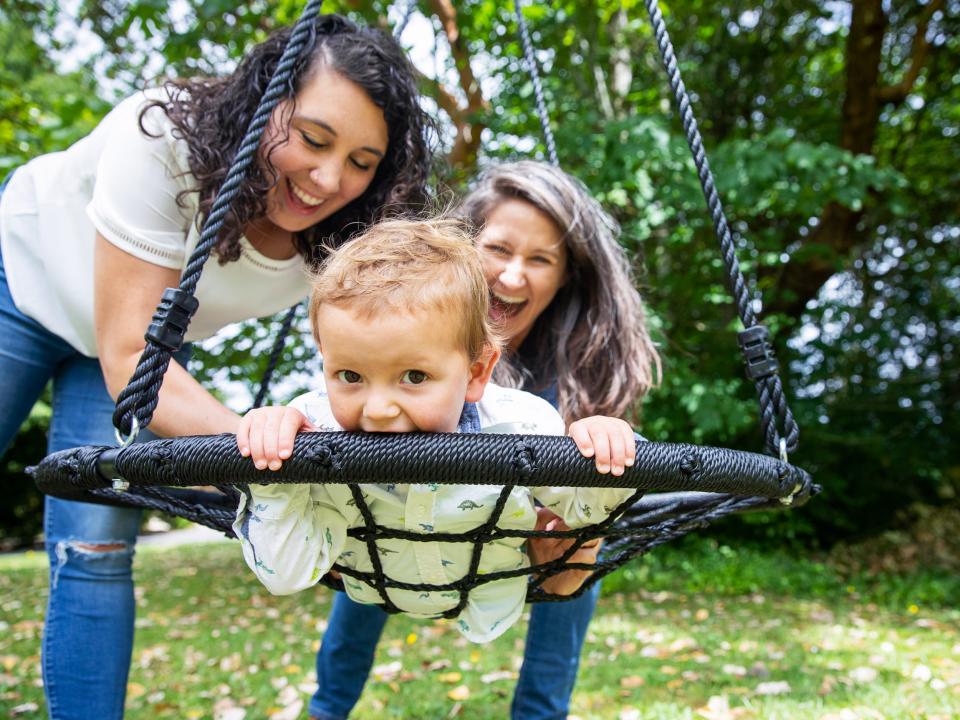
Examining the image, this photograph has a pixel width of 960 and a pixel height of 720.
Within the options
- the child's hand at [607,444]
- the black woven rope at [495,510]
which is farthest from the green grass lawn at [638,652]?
the child's hand at [607,444]

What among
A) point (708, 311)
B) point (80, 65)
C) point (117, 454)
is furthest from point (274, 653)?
point (80, 65)

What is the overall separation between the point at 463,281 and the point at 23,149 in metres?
3.27

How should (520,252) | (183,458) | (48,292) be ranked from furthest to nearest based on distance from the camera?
(520,252) < (48,292) < (183,458)

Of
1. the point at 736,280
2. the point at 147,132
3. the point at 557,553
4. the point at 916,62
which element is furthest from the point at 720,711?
the point at 916,62

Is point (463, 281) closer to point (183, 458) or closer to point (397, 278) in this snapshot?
point (397, 278)

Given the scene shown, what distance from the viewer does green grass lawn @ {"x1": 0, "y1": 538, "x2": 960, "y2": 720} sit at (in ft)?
8.71

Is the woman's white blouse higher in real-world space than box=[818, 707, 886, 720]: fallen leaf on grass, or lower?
higher

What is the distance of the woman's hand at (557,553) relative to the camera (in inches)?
53.8

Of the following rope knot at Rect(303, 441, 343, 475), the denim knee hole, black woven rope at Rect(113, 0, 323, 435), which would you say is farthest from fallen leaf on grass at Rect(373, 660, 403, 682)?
rope knot at Rect(303, 441, 343, 475)

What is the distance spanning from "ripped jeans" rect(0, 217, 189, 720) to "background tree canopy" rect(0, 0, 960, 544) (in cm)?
223

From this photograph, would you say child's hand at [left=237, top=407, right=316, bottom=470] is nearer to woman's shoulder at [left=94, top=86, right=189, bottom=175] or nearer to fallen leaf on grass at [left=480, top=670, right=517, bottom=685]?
woman's shoulder at [left=94, top=86, right=189, bottom=175]

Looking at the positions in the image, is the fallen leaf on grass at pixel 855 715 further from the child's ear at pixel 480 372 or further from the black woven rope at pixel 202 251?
the black woven rope at pixel 202 251

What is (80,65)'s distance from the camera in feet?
20.2

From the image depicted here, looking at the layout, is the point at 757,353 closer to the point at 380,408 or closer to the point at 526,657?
the point at 380,408
